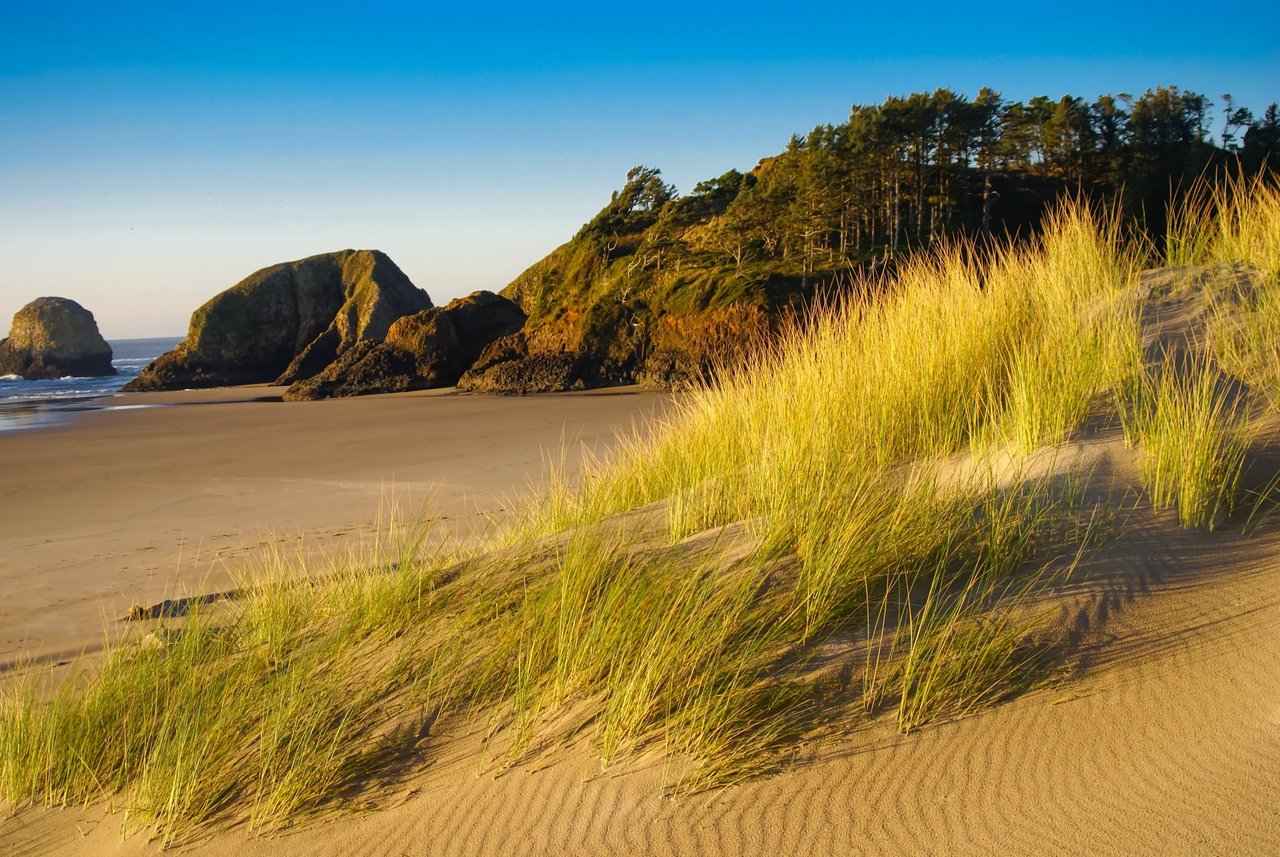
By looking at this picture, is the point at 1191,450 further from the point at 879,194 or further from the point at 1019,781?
the point at 879,194

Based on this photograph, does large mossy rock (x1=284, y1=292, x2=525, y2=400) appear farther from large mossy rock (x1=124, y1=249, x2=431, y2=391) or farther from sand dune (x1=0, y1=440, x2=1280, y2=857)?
sand dune (x1=0, y1=440, x2=1280, y2=857)

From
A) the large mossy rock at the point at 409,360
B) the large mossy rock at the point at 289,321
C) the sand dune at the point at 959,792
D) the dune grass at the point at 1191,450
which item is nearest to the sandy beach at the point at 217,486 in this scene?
the sand dune at the point at 959,792

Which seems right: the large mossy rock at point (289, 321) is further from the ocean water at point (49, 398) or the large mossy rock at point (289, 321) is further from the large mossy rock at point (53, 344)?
the large mossy rock at point (53, 344)

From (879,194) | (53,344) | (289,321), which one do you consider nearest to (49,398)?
(289,321)

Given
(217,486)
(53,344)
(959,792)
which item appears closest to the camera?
(959,792)

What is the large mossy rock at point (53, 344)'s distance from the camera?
4375 centimetres

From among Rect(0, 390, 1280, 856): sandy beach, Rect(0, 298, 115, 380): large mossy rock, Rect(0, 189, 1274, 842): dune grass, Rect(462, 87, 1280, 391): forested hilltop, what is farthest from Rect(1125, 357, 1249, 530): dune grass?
Rect(0, 298, 115, 380): large mossy rock

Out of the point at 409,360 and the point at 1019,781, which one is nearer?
the point at 1019,781

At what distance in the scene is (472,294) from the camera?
30.0 meters

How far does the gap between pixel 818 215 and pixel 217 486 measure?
18.5 meters

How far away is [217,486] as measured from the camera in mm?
10492

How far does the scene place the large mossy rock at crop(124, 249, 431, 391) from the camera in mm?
32750

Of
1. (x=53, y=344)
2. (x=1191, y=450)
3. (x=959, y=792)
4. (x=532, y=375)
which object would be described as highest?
(x=53, y=344)

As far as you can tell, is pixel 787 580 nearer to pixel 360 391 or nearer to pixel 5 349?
pixel 360 391
